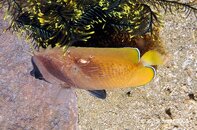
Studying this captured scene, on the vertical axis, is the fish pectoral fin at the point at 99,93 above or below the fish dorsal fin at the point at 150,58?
below

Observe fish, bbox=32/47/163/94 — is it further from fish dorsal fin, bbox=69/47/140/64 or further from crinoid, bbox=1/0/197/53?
crinoid, bbox=1/0/197/53

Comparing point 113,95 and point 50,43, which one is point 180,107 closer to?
point 113,95

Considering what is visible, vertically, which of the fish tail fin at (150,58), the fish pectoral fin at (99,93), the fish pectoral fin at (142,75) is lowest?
the fish pectoral fin at (99,93)

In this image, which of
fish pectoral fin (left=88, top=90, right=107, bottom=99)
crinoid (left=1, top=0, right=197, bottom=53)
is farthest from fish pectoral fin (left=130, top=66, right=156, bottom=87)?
fish pectoral fin (left=88, top=90, right=107, bottom=99)

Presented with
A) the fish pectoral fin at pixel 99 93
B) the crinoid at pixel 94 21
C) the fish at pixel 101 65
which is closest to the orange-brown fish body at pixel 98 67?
the fish at pixel 101 65

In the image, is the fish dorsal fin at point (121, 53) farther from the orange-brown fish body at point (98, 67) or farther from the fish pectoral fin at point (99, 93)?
the fish pectoral fin at point (99, 93)

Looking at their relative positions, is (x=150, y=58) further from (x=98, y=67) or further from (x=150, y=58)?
(x=98, y=67)

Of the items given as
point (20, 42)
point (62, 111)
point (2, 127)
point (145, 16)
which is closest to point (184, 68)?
point (145, 16)

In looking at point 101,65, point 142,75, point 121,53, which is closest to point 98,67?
point 101,65
